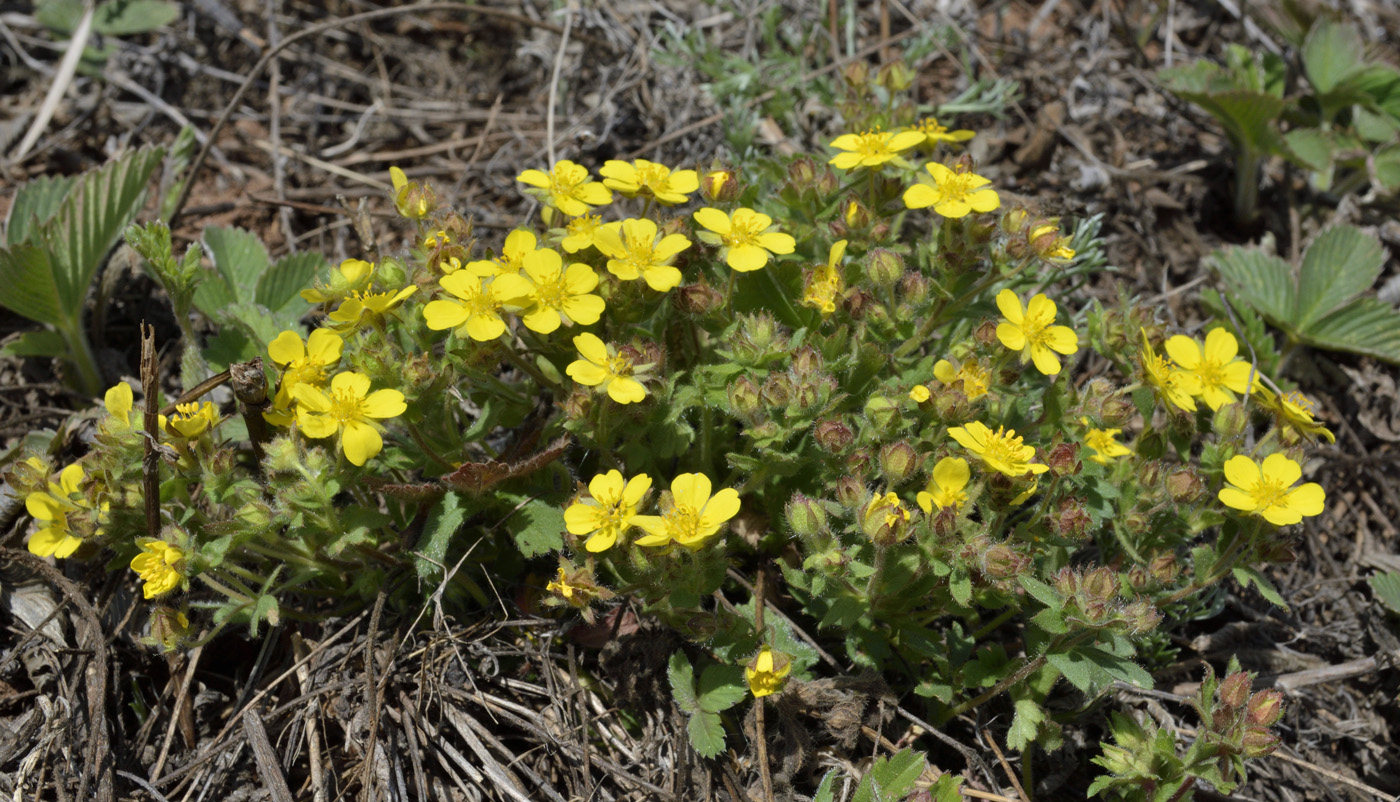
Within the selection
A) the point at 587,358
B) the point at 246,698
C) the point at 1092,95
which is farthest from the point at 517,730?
the point at 1092,95

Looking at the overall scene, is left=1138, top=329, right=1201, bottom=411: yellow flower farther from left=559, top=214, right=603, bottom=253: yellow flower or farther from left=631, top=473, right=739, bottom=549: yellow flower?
left=559, top=214, right=603, bottom=253: yellow flower

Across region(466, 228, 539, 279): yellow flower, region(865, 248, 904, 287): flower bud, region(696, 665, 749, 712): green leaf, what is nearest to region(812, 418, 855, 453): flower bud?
region(865, 248, 904, 287): flower bud

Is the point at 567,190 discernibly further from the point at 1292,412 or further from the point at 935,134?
the point at 1292,412

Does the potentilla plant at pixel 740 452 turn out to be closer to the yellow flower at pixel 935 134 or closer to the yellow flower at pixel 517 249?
the yellow flower at pixel 517 249

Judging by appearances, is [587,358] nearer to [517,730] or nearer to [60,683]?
[517,730]

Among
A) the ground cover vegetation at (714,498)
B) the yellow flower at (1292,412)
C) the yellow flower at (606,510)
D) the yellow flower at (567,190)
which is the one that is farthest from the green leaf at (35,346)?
the yellow flower at (1292,412)

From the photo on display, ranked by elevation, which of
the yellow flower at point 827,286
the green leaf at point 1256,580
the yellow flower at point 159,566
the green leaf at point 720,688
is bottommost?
the green leaf at point 720,688

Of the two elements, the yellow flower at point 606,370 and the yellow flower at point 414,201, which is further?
the yellow flower at point 414,201

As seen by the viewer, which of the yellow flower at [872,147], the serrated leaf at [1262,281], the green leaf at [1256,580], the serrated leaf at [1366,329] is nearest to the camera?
the green leaf at [1256,580]
